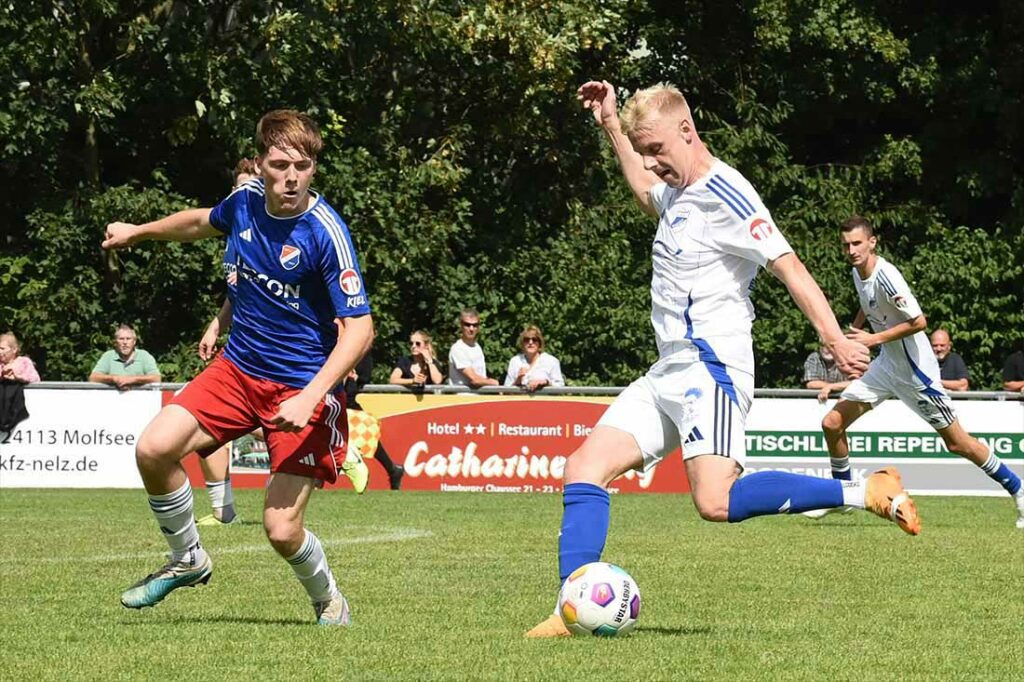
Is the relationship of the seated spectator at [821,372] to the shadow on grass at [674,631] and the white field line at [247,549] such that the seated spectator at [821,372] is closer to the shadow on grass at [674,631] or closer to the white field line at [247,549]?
the white field line at [247,549]

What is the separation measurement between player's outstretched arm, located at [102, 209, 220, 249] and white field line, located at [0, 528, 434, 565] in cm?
324

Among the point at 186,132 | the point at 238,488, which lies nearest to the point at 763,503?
the point at 238,488

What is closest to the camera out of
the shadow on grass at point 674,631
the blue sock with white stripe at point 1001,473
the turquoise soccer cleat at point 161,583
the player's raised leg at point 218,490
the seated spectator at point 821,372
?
the shadow on grass at point 674,631

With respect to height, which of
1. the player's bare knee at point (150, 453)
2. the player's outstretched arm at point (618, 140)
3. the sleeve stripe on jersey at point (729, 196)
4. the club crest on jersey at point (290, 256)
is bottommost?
the player's bare knee at point (150, 453)

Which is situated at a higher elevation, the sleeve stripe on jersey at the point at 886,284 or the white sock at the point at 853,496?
the sleeve stripe on jersey at the point at 886,284

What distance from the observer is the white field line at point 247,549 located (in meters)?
9.86

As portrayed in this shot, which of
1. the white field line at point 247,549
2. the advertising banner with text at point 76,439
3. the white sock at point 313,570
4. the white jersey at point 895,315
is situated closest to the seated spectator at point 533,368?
the advertising banner with text at point 76,439

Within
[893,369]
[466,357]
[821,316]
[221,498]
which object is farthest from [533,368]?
[821,316]

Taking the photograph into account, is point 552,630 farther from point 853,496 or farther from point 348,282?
point 348,282

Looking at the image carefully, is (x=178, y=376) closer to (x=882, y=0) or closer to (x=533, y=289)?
(x=533, y=289)

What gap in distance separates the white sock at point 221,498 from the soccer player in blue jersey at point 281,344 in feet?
18.3

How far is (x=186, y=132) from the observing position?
2333 centimetres

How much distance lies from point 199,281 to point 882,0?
37.9 ft

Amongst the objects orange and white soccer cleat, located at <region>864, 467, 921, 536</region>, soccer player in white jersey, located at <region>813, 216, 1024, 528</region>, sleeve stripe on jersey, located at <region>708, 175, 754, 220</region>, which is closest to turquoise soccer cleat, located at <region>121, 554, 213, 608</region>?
sleeve stripe on jersey, located at <region>708, 175, 754, 220</region>
